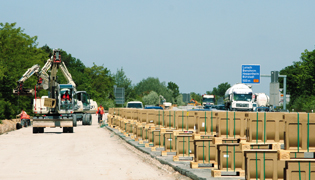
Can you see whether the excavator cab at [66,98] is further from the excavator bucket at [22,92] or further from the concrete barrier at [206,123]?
the concrete barrier at [206,123]

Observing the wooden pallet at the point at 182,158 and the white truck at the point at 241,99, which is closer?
the wooden pallet at the point at 182,158

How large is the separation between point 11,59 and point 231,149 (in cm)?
6678

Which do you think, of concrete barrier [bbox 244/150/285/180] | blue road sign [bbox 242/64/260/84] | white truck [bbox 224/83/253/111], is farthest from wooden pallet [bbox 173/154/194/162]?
white truck [bbox 224/83/253/111]

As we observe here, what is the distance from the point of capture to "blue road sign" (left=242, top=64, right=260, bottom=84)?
48.8 meters

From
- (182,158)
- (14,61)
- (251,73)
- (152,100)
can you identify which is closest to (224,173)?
(182,158)

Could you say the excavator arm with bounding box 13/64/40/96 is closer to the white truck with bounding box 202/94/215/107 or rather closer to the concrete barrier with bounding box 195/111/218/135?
the concrete barrier with bounding box 195/111/218/135

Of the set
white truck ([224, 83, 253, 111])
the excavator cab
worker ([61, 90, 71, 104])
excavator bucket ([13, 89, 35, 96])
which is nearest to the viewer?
excavator bucket ([13, 89, 35, 96])

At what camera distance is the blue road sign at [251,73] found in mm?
48750

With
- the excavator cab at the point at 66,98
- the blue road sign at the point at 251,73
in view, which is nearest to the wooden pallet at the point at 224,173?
the excavator cab at the point at 66,98

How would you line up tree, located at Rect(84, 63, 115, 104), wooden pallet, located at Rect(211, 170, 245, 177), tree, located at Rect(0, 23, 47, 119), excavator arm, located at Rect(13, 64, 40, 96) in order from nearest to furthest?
wooden pallet, located at Rect(211, 170, 245, 177) < excavator arm, located at Rect(13, 64, 40, 96) < tree, located at Rect(0, 23, 47, 119) < tree, located at Rect(84, 63, 115, 104)

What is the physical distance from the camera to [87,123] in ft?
151

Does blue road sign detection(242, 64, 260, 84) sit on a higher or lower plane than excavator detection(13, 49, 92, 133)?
higher

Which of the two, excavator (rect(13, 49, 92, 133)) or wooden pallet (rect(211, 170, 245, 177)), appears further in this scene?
excavator (rect(13, 49, 92, 133))

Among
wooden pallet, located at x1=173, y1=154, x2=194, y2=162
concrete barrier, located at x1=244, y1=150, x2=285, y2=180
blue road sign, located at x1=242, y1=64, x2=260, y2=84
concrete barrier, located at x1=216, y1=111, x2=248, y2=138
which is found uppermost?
blue road sign, located at x1=242, y1=64, x2=260, y2=84
